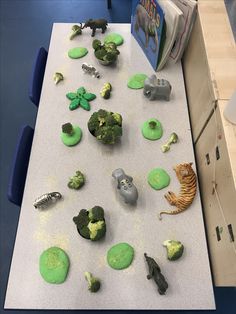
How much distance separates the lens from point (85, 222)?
0.92m

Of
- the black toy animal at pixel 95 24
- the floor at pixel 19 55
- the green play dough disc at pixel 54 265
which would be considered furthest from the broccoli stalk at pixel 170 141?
the floor at pixel 19 55

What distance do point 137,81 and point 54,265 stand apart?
2.52ft

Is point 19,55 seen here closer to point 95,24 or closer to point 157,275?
point 95,24

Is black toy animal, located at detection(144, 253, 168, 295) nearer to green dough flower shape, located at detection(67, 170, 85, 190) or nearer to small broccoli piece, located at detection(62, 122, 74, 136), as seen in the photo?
green dough flower shape, located at detection(67, 170, 85, 190)

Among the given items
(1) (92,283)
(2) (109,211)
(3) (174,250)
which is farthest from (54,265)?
(3) (174,250)

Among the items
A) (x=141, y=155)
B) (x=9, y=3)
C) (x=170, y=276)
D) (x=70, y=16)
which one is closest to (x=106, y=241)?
(x=170, y=276)

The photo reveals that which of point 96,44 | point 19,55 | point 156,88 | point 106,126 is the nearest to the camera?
point 106,126

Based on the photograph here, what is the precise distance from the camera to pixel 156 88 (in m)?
1.16

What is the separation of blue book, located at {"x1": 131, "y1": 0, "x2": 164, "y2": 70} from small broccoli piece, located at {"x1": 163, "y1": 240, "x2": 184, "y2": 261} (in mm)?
734

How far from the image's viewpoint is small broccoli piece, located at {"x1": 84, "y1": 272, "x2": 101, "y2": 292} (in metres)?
0.85

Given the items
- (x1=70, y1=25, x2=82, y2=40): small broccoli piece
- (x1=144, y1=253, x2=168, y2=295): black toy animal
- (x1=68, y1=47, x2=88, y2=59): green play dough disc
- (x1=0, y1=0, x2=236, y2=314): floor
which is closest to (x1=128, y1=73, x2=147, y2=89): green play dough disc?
(x1=68, y1=47, x2=88, y2=59): green play dough disc

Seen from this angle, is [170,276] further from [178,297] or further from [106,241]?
[106,241]

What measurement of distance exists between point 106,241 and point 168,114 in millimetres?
544

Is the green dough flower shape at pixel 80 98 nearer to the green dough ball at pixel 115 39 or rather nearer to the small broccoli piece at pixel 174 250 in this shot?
the green dough ball at pixel 115 39
